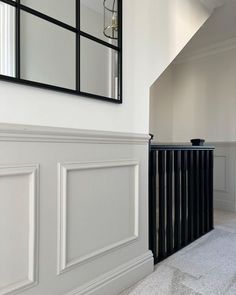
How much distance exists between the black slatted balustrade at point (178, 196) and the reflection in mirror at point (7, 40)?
1104mm

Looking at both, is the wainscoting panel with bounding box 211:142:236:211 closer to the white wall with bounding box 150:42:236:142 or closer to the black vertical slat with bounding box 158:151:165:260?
the white wall with bounding box 150:42:236:142

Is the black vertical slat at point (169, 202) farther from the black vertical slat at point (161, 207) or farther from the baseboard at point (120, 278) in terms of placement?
the baseboard at point (120, 278)

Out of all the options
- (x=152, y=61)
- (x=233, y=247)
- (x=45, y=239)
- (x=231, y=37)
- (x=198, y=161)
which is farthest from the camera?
(x=231, y=37)

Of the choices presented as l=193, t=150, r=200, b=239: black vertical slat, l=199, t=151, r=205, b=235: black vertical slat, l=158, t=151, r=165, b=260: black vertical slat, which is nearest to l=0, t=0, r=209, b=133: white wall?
l=158, t=151, r=165, b=260: black vertical slat

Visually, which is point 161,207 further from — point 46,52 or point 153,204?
point 46,52

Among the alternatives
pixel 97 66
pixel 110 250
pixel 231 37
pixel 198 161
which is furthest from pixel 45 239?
pixel 231 37

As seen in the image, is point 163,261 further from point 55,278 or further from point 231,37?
point 231,37

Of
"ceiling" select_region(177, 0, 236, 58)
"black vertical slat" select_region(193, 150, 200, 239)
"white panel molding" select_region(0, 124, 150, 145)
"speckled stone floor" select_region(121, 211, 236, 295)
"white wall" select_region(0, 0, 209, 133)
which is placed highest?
"ceiling" select_region(177, 0, 236, 58)

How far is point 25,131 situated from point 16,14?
483mm

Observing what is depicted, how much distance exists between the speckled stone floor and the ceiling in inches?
91.9

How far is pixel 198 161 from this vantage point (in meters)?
2.43

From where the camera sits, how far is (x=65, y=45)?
1.25 m

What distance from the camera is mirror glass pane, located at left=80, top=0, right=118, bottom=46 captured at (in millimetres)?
1346

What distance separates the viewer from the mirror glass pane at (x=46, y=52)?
3.62 feet
